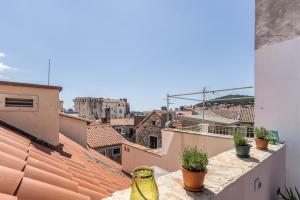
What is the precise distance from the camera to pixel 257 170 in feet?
9.84

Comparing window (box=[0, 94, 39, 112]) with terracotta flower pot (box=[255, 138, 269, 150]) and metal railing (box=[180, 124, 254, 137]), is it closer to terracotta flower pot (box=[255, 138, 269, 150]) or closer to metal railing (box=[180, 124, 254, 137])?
terracotta flower pot (box=[255, 138, 269, 150])

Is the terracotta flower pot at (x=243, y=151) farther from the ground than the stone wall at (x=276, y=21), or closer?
closer

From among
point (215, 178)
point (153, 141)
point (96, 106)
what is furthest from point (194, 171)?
point (96, 106)

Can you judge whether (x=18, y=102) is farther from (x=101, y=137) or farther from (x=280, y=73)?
(x=101, y=137)

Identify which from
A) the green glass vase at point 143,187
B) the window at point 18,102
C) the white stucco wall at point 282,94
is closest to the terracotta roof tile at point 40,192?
the green glass vase at point 143,187

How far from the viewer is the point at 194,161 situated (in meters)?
1.95

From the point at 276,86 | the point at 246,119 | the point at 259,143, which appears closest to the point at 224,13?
the point at 276,86

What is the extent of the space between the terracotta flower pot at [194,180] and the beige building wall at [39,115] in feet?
11.8

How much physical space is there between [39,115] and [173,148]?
14.2 ft

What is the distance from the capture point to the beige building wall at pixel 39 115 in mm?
4152

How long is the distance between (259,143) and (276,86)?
5.68 ft

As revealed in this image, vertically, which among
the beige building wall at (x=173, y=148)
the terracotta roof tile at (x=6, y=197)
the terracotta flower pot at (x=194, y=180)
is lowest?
the beige building wall at (x=173, y=148)

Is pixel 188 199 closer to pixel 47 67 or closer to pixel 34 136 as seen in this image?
pixel 34 136

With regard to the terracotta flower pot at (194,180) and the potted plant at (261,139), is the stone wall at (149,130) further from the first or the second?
the terracotta flower pot at (194,180)
